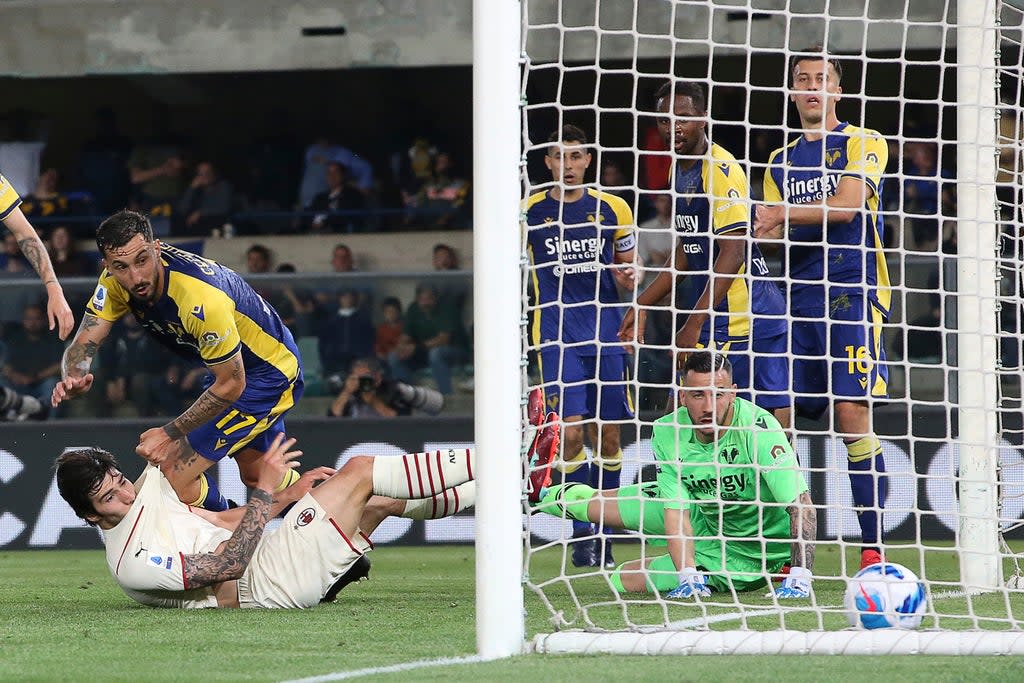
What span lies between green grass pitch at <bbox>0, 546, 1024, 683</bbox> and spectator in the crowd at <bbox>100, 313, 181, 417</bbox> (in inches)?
135

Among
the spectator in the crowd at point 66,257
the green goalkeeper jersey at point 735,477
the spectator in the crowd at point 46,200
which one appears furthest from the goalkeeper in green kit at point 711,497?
the spectator in the crowd at point 46,200

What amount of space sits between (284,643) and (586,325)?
3440 mm

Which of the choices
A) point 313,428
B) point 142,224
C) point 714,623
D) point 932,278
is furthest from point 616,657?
point 313,428

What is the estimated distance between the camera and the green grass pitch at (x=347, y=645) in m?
3.49

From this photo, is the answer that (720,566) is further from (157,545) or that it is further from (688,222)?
(157,545)

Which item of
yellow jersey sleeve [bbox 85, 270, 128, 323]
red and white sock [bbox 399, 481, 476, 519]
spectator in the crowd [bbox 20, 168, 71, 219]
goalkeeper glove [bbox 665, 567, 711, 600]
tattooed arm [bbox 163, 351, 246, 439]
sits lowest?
goalkeeper glove [bbox 665, 567, 711, 600]

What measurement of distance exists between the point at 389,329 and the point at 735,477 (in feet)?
14.6

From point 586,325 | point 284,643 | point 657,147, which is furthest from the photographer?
point 657,147

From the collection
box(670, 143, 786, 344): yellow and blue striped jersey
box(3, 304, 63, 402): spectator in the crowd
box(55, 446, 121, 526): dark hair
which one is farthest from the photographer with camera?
box(55, 446, 121, 526): dark hair

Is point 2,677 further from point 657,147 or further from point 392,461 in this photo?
point 657,147

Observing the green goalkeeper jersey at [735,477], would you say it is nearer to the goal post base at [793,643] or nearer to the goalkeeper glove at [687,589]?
the goalkeeper glove at [687,589]

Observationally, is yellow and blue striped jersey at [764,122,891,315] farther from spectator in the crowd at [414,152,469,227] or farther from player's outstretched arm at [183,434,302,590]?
spectator in the crowd at [414,152,469,227]

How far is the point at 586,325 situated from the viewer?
7293 mm

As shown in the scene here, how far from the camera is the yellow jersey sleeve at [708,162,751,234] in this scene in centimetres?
564
